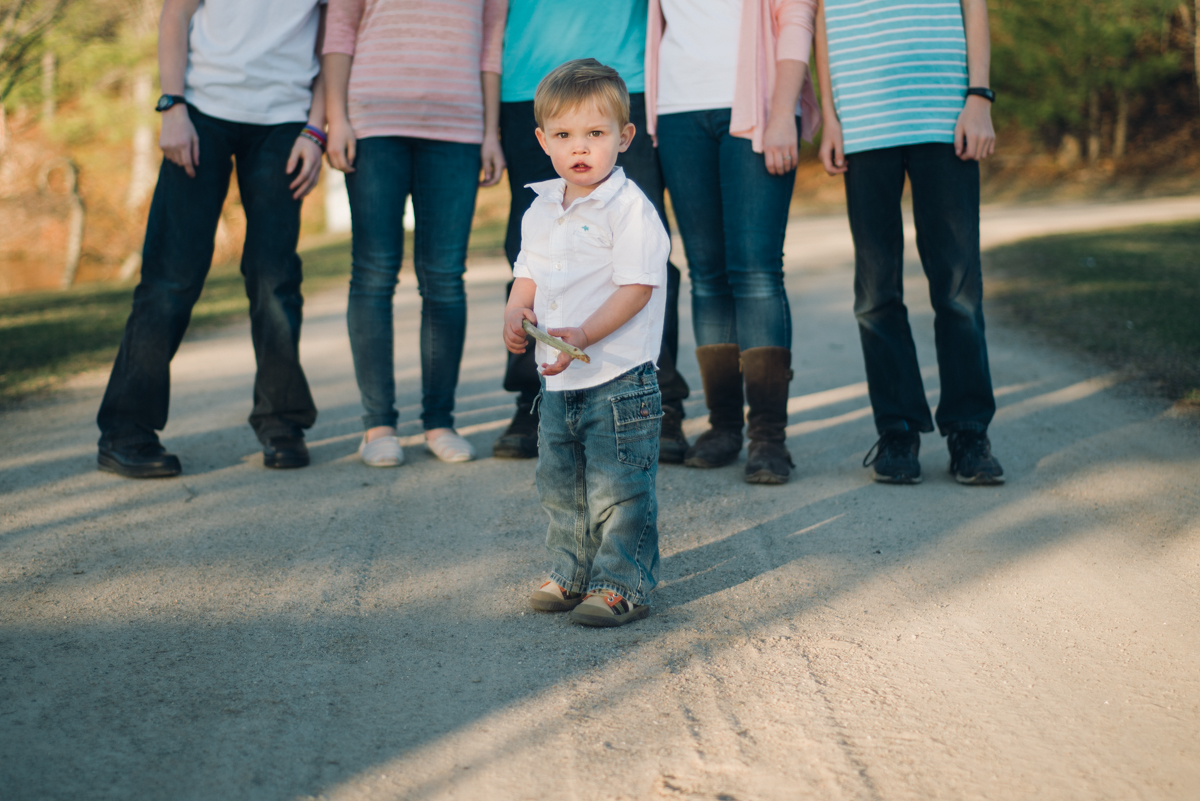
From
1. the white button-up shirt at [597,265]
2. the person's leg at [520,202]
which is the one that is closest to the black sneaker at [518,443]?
the person's leg at [520,202]

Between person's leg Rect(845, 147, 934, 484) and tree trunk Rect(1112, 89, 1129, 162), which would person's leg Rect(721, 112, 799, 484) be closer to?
person's leg Rect(845, 147, 934, 484)

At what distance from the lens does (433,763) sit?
1950 mm

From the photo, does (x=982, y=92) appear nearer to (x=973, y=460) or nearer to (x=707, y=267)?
(x=707, y=267)

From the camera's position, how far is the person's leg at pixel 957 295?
11.7ft

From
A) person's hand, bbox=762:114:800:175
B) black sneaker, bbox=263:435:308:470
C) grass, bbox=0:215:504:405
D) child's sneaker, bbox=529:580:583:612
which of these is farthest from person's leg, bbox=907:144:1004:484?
grass, bbox=0:215:504:405

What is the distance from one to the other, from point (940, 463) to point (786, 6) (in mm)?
1757

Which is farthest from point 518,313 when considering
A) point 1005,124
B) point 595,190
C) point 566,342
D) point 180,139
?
point 1005,124

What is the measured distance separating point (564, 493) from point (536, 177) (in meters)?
1.64

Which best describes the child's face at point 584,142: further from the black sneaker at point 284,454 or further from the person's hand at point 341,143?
the black sneaker at point 284,454

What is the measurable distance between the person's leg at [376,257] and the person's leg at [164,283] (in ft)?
1.67

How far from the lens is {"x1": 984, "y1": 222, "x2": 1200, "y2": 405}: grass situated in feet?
18.0

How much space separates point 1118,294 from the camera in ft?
24.2

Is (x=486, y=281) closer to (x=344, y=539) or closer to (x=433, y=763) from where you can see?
(x=344, y=539)

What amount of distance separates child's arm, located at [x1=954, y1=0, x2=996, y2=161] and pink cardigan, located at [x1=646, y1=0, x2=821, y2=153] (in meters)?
0.53
